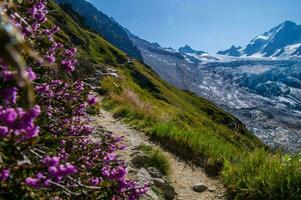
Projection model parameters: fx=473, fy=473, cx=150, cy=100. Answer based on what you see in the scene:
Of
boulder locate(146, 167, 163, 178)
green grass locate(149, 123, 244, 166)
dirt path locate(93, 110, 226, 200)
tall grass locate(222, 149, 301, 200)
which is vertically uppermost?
tall grass locate(222, 149, 301, 200)

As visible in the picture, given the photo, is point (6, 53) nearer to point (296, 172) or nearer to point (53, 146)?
point (53, 146)

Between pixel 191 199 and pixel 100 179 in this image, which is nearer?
pixel 100 179

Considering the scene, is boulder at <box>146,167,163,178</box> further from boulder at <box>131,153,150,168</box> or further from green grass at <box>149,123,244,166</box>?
green grass at <box>149,123,244,166</box>

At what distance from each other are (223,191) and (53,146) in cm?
749

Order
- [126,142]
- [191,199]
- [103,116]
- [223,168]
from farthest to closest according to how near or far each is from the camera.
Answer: [103,116] → [126,142] → [223,168] → [191,199]

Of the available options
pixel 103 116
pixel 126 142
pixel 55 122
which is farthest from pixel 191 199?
pixel 103 116

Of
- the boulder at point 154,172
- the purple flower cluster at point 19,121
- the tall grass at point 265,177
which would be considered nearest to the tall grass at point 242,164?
the tall grass at point 265,177

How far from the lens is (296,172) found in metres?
10.2

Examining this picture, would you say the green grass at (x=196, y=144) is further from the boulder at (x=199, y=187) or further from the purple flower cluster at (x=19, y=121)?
the purple flower cluster at (x=19, y=121)

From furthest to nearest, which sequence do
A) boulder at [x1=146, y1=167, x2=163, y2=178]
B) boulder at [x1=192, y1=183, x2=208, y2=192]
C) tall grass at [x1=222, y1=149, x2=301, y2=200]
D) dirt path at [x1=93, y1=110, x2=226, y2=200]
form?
boulder at [x1=192, y1=183, x2=208, y2=192] < dirt path at [x1=93, y1=110, x2=226, y2=200] < boulder at [x1=146, y1=167, x2=163, y2=178] < tall grass at [x1=222, y1=149, x2=301, y2=200]

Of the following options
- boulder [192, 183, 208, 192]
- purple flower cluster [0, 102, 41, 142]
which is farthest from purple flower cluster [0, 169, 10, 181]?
boulder [192, 183, 208, 192]

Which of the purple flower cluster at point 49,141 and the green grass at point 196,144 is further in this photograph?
the green grass at point 196,144

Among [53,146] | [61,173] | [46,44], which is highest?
[46,44]

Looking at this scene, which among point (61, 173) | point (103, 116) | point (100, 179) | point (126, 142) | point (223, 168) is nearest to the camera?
point (61, 173)
